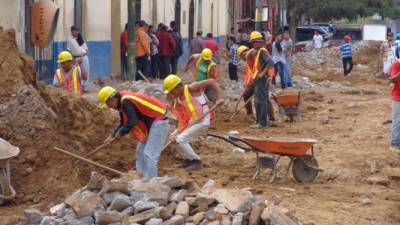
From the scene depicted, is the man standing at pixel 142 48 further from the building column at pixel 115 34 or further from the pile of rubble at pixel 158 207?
the pile of rubble at pixel 158 207

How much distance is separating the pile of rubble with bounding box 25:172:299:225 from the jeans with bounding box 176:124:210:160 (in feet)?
11.5

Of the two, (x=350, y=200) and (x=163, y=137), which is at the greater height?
(x=163, y=137)

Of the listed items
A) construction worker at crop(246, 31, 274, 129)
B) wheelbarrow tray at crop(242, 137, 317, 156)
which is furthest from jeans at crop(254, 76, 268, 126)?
wheelbarrow tray at crop(242, 137, 317, 156)

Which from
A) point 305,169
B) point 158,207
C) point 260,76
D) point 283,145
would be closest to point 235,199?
point 158,207

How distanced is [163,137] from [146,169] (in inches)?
16.8

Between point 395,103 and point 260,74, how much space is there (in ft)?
10.4

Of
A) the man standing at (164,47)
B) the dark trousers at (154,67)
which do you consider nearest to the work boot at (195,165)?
the dark trousers at (154,67)

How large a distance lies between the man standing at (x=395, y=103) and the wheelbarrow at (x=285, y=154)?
2.85m

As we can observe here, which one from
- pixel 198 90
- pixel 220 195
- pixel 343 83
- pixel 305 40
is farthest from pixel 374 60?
pixel 220 195

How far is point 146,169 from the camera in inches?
444

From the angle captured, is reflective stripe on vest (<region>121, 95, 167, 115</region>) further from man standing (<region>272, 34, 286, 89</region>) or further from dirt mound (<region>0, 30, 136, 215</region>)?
man standing (<region>272, 34, 286, 89</region>)

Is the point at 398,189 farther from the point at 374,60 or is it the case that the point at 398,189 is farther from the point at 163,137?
the point at 374,60

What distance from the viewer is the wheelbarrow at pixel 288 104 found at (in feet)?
61.4

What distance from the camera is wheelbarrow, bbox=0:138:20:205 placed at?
34.0 ft
